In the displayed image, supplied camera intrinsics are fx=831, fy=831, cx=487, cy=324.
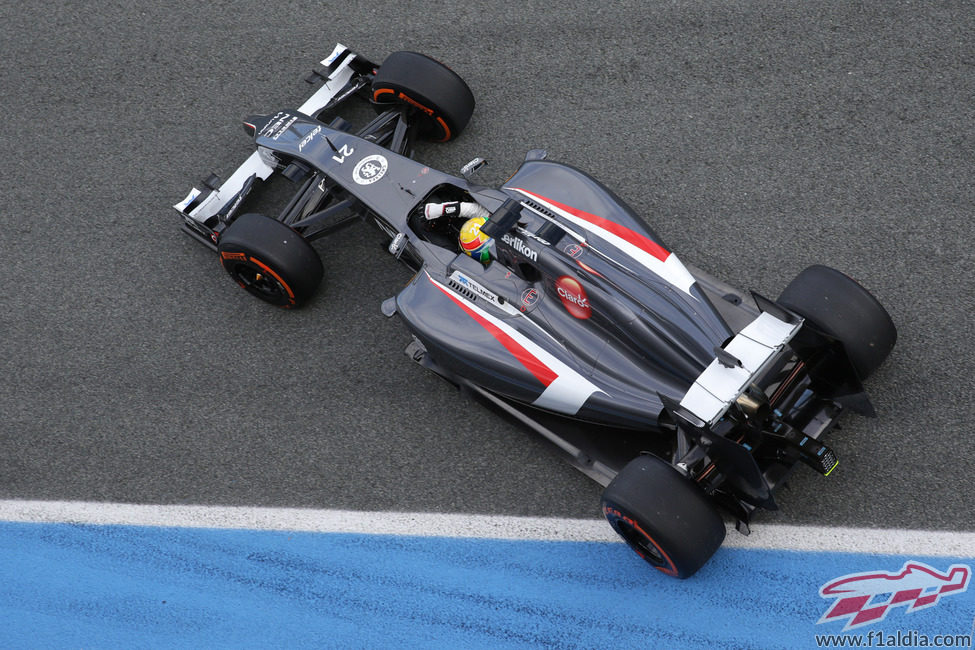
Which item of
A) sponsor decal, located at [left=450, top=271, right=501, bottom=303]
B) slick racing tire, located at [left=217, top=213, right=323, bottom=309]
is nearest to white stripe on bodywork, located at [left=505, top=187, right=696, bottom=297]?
sponsor decal, located at [left=450, top=271, right=501, bottom=303]

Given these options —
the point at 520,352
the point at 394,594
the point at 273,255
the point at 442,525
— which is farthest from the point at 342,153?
the point at 394,594

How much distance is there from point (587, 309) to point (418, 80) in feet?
7.22

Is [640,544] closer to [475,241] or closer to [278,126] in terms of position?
[475,241]

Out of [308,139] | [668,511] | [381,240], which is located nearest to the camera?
[668,511]

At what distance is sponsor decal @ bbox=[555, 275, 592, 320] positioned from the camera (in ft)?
14.6

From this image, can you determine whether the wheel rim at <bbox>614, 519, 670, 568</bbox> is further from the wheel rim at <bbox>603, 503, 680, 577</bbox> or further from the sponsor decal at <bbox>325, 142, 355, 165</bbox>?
the sponsor decal at <bbox>325, 142, 355, 165</bbox>

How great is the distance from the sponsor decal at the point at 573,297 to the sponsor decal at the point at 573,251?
128 millimetres

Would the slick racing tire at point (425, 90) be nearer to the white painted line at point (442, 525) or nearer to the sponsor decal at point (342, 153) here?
the sponsor decal at point (342, 153)

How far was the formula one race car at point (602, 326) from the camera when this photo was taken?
406 centimetres

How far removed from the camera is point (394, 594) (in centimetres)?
468

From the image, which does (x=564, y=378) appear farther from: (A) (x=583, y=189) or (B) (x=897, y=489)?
(B) (x=897, y=489)

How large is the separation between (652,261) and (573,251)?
45 centimetres

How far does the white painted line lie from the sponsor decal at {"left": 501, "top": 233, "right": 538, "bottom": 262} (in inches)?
59.3

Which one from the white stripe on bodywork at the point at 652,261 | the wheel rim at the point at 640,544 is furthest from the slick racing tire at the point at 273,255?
the wheel rim at the point at 640,544
